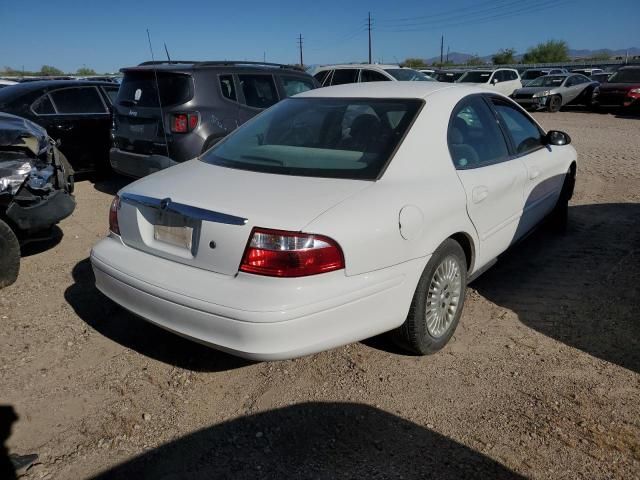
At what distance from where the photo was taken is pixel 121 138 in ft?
22.0

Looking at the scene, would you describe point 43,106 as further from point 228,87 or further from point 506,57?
point 506,57

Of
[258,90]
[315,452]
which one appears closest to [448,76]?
[258,90]

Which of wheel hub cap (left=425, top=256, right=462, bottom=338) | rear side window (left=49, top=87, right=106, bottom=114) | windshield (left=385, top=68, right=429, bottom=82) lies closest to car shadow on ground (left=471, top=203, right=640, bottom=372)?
wheel hub cap (left=425, top=256, right=462, bottom=338)

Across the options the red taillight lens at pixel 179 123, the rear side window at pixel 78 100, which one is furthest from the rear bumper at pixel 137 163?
the rear side window at pixel 78 100

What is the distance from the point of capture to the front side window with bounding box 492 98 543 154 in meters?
4.10

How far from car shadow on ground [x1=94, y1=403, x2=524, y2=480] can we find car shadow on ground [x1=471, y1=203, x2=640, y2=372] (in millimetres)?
1408

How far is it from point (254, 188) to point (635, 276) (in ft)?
11.1

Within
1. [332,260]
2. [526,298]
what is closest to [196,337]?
[332,260]

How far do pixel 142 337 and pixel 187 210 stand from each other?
126 centimetres

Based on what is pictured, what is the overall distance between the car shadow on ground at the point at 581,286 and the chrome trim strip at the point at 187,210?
2283 mm

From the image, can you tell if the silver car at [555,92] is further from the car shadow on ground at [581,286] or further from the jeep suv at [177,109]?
the jeep suv at [177,109]

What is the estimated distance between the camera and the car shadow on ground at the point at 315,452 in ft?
7.59

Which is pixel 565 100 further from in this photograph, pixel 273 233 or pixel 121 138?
pixel 273 233

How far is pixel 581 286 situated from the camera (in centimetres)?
420
